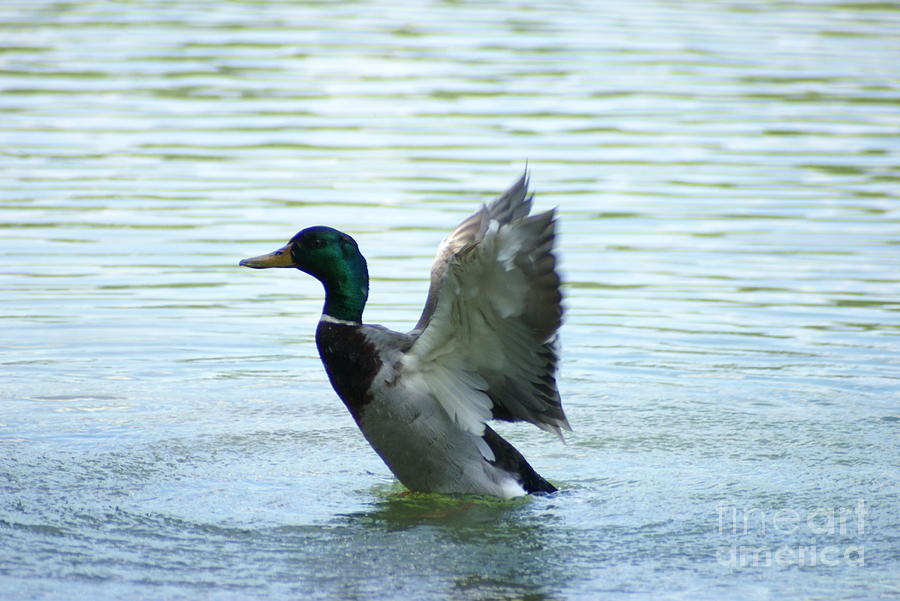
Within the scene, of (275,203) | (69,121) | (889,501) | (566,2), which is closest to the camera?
(889,501)

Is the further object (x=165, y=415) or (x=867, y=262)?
(x=867, y=262)

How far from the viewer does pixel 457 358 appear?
20.3ft

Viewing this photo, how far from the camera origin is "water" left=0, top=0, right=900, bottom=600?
18.8 ft

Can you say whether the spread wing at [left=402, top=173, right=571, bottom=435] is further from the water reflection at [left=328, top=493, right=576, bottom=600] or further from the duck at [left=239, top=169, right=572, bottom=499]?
the water reflection at [left=328, top=493, right=576, bottom=600]

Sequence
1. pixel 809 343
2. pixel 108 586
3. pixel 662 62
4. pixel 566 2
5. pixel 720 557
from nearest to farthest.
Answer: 1. pixel 108 586
2. pixel 720 557
3. pixel 809 343
4. pixel 662 62
5. pixel 566 2

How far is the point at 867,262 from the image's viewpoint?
10836 mm

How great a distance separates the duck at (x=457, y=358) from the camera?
19.0 ft

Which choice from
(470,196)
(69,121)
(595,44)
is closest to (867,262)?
(470,196)

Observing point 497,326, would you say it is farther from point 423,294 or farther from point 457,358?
point 423,294

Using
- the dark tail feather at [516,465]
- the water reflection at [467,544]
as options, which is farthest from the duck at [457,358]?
the water reflection at [467,544]

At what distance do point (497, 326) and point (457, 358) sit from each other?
274 mm

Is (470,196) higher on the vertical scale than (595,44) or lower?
lower

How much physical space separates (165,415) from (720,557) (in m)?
3.12

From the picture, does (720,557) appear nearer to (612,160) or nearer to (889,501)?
(889,501)
